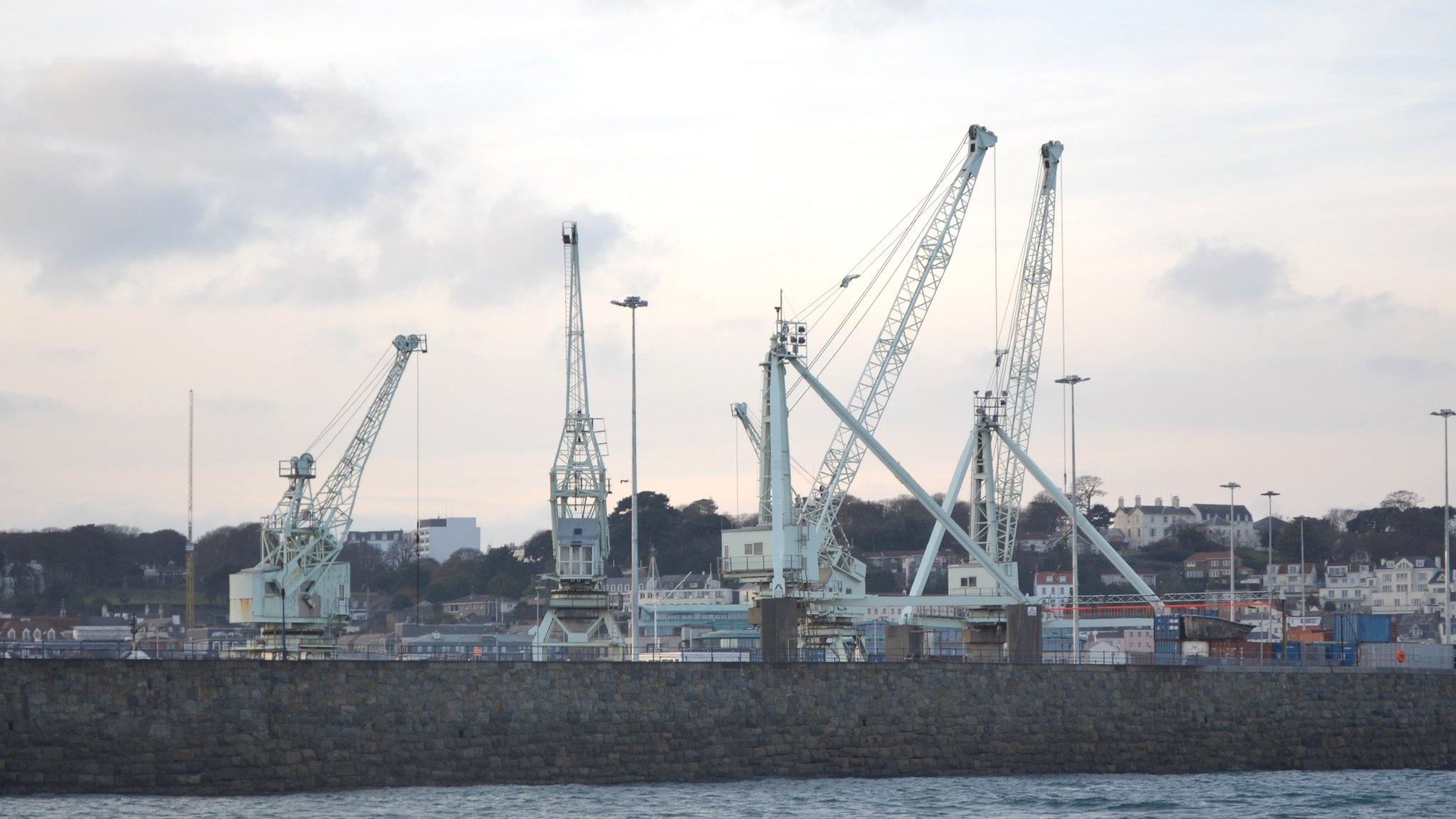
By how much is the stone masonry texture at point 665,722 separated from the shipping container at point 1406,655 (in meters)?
8.98

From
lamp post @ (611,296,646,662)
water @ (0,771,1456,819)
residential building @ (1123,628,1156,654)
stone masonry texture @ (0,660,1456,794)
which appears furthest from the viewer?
residential building @ (1123,628,1156,654)

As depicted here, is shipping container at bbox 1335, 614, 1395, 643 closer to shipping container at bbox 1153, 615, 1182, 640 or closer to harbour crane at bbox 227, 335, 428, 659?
shipping container at bbox 1153, 615, 1182, 640

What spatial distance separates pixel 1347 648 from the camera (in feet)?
298

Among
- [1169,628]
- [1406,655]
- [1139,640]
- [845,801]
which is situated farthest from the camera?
[1139,640]

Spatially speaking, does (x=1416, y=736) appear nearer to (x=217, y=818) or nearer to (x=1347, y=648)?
(x=1347, y=648)

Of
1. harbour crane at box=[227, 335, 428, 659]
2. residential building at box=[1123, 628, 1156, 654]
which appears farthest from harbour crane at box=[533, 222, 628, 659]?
residential building at box=[1123, 628, 1156, 654]

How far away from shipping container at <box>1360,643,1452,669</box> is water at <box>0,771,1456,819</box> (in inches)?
758

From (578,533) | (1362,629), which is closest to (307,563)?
(578,533)

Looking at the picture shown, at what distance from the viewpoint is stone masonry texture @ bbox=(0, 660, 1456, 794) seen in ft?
177

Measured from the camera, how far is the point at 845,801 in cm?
5756

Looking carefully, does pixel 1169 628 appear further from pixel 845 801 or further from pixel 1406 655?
pixel 845 801

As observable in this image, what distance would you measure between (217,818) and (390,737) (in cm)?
948

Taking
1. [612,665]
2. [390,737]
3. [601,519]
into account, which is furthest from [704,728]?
[601,519]

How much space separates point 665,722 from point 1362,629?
47.0 m
